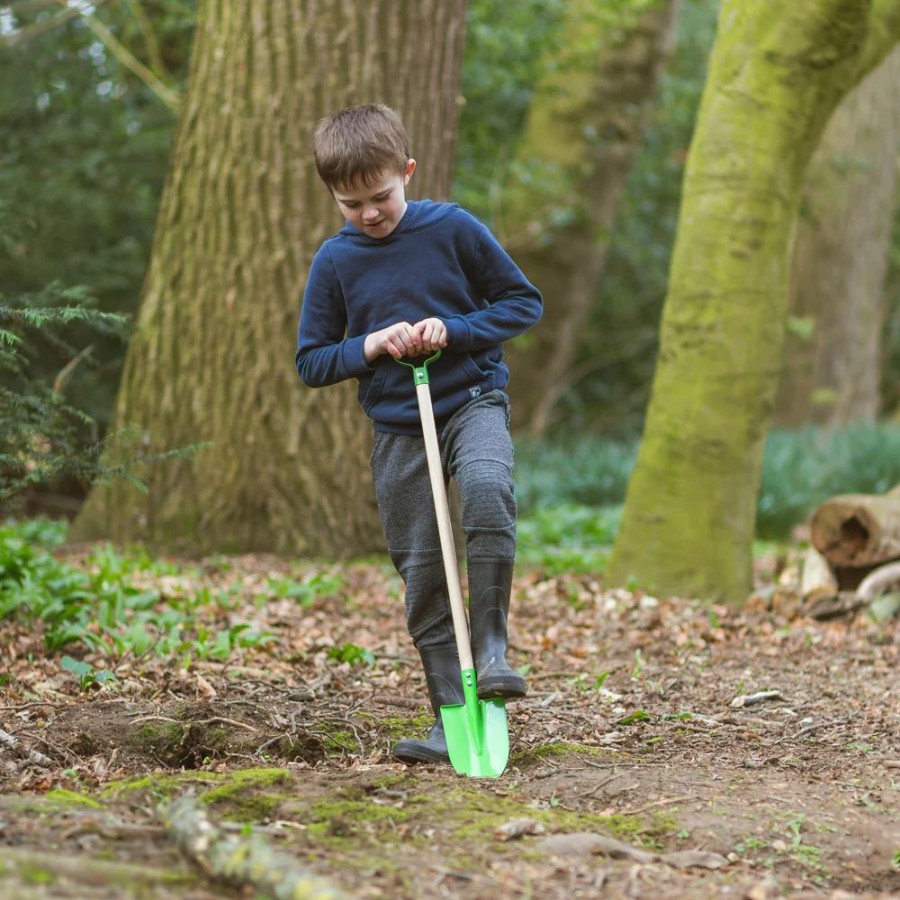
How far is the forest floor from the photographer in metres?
2.34

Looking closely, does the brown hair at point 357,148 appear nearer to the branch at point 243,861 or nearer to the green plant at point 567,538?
the branch at point 243,861

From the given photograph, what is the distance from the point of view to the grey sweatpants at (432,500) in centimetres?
327

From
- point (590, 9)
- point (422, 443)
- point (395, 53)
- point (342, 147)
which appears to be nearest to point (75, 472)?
point (422, 443)

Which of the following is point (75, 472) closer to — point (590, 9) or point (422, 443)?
point (422, 443)

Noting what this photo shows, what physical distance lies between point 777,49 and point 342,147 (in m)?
3.50

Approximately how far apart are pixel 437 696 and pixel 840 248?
444 inches

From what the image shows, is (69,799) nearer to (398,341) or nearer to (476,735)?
(476,735)

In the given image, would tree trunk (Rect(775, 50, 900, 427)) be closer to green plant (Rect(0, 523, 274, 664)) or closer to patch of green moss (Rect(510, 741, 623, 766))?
green plant (Rect(0, 523, 274, 664))

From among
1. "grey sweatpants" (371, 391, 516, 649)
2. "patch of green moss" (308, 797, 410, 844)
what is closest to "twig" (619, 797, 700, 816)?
"patch of green moss" (308, 797, 410, 844)

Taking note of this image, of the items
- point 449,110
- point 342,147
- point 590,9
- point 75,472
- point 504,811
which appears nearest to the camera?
point 504,811

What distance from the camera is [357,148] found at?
3135 mm

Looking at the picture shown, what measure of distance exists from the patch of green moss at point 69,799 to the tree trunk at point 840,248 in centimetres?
1152

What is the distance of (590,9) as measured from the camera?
1038cm

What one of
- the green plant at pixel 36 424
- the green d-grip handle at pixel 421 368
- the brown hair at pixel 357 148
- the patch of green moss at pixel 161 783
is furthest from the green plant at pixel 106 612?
the brown hair at pixel 357 148
